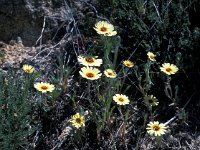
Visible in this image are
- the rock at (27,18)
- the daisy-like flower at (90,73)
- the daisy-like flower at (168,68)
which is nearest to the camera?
the daisy-like flower at (90,73)

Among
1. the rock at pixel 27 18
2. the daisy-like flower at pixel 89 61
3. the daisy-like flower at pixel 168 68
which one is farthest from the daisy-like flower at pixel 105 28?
the rock at pixel 27 18

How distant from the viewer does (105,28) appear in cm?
284

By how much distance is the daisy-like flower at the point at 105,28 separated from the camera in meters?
2.77

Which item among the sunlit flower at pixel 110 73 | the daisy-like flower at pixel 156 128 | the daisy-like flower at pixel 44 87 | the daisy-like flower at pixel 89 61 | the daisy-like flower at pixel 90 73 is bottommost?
the daisy-like flower at pixel 156 128

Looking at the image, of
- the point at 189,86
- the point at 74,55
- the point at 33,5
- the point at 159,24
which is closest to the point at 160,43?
the point at 159,24

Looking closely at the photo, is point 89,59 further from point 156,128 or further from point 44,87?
point 156,128

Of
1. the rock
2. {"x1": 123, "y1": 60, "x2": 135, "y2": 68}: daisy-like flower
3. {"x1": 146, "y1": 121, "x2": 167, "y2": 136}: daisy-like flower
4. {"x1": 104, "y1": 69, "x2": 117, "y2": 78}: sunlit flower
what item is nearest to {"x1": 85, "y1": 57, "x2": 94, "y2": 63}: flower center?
{"x1": 104, "y1": 69, "x2": 117, "y2": 78}: sunlit flower

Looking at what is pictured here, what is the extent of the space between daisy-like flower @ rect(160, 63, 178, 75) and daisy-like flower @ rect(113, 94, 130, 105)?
11.7 inches

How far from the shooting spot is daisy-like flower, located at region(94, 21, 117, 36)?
9.08ft

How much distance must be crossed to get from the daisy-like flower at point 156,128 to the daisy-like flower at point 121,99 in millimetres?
198

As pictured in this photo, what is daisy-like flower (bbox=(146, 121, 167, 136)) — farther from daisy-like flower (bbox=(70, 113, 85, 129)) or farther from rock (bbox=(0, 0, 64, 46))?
rock (bbox=(0, 0, 64, 46))

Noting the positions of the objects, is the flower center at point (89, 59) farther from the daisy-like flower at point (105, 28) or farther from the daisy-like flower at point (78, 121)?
the daisy-like flower at point (78, 121)

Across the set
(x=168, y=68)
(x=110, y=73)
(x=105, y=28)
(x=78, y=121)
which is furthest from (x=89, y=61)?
(x=168, y=68)

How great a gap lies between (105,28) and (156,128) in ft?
2.40
